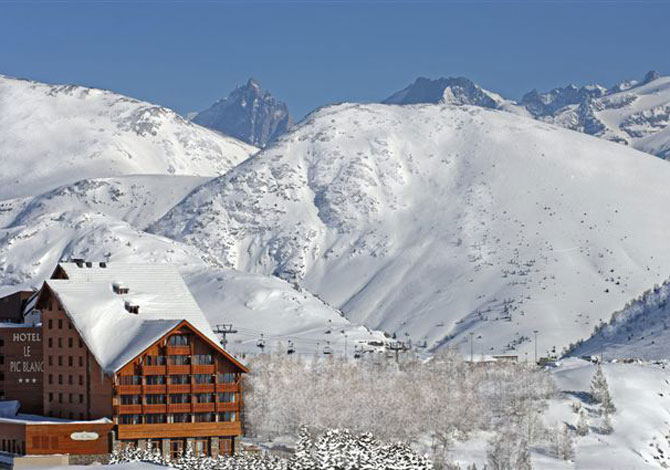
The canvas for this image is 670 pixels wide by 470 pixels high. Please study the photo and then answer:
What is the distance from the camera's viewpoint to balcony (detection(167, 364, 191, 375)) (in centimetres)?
13600

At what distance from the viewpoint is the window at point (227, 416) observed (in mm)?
138500

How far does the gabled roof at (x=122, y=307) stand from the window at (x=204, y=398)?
389cm

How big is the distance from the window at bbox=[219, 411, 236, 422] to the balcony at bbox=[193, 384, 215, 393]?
2.33 meters

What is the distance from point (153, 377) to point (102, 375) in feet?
14.4

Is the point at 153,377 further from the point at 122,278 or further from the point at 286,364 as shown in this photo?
the point at 286,364

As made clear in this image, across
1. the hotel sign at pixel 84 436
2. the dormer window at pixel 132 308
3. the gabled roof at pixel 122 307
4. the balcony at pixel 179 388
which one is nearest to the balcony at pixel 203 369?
the balcony at pixel 179 388

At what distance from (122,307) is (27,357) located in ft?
54.7

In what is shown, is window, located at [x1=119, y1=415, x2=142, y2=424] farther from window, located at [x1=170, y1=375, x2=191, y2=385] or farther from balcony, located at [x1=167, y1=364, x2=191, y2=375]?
balcony, located at [x1=167, y1=364, x2=191, y2=375]

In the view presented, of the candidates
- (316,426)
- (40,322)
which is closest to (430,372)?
(316,426)

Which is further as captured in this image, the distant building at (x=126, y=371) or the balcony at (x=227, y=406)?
the balcony at (x=227, y=406)

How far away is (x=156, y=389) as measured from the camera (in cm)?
13525

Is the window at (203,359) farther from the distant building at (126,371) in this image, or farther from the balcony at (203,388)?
the balcony at (203,388)

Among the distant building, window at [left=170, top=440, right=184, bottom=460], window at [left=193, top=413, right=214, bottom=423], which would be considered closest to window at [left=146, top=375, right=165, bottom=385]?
the distant building

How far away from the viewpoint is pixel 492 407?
192875mm
